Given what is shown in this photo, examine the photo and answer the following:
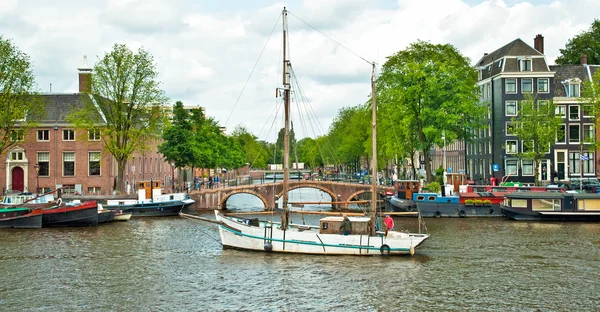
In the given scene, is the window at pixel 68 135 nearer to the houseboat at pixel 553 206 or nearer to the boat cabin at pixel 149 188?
the boat cabin at pixel 149 188

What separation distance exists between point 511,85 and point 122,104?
4713 cm

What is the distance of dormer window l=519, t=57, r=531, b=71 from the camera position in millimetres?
84625

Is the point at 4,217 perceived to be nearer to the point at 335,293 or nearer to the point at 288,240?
the point at 288,240

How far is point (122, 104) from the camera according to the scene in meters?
73.6

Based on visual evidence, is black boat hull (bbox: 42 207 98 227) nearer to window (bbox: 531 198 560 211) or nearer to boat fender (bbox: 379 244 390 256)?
boat fender (bbox: 379 244 390 256)

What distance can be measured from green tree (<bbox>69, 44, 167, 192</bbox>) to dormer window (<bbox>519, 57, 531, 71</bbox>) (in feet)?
143

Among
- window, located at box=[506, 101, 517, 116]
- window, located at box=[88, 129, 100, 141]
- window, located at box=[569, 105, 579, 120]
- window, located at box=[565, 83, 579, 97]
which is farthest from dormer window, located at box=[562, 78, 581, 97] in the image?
window, located at box=[88, 129, 100, 141]

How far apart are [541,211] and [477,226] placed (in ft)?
25.0

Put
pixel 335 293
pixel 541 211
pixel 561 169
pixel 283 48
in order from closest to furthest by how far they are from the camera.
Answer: pixel 335 293, pixel 283 48, pixel 541 211, pixel 561 169

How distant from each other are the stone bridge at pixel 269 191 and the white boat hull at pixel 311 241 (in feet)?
100

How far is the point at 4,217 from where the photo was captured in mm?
54844

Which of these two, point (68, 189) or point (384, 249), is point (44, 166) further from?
point (384, 249)

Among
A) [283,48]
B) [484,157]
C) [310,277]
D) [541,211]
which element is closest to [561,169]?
[484,157]

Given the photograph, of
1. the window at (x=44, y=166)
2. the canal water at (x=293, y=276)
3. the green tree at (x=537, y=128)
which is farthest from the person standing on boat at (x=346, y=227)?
the window at (x=44, y=166)
